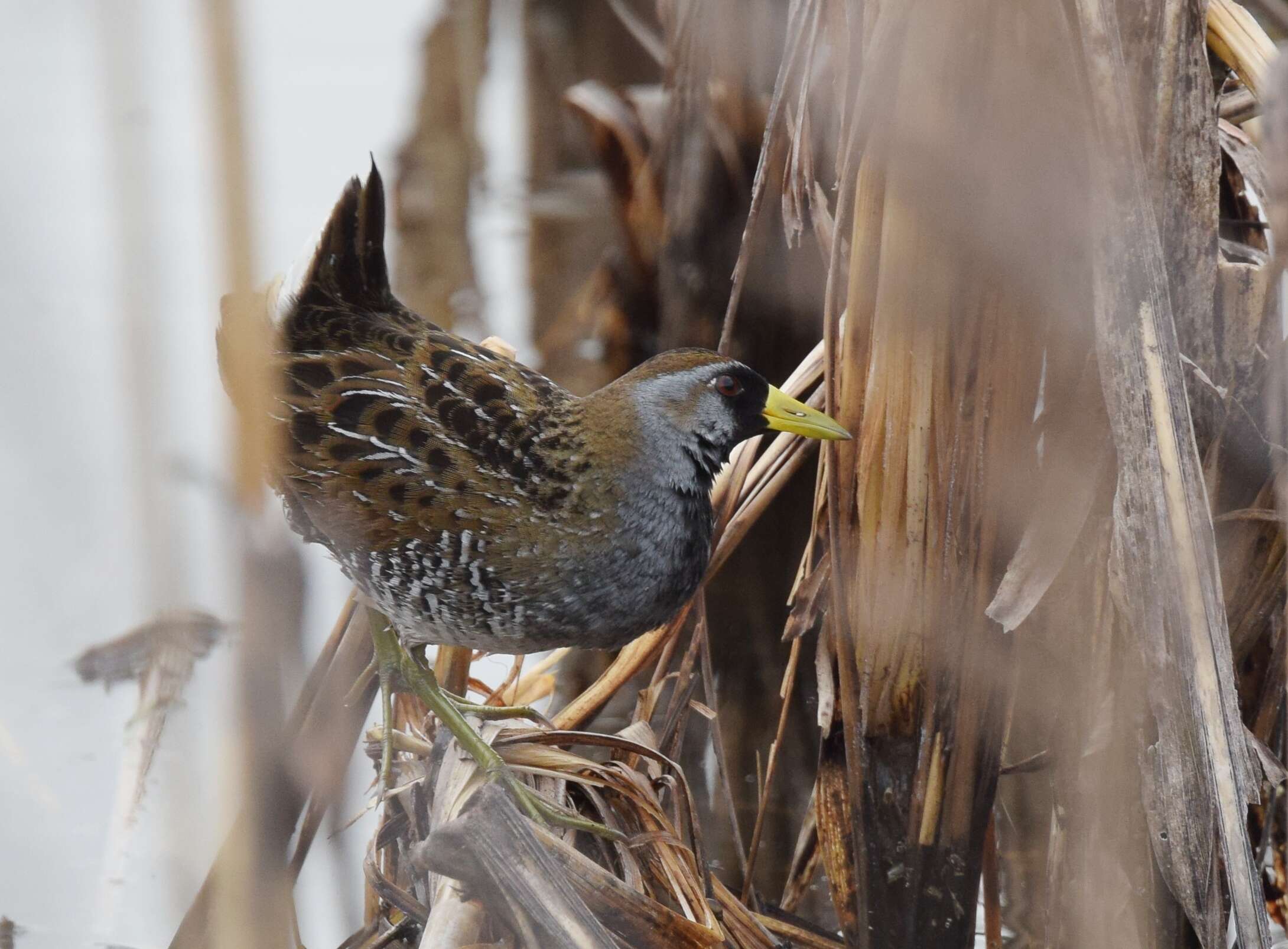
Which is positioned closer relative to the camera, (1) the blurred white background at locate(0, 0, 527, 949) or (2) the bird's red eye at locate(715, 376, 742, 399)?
(1) the blurred white background at locate(0, 0, 527, 949)

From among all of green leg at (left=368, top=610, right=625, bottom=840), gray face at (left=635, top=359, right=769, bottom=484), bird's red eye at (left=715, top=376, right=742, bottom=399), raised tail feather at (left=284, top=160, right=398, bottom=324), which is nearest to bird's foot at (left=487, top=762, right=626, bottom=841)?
green leg at (left=368, top=610, right=625, bottom=840)

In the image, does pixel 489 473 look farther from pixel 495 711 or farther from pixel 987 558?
pixel 987 558

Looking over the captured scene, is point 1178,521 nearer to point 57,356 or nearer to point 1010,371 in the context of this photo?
point 1010,371

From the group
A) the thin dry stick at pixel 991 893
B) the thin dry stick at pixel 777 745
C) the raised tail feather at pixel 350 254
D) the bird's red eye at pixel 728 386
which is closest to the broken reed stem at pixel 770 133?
the bird's red eye at pixel 728 386

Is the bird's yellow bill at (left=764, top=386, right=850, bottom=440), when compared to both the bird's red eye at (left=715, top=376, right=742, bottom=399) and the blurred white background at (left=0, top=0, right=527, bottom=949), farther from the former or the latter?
the blurred white background at (left=0, top=0, right=527, bottom=949)

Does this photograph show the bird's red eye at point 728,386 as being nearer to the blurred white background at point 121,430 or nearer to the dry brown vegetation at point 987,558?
the dry brown vegetation at point 987,558

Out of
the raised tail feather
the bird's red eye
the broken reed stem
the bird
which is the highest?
the broken reed stem
